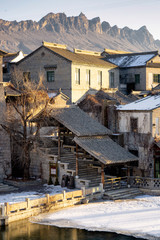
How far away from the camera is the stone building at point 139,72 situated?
56250 millimetres

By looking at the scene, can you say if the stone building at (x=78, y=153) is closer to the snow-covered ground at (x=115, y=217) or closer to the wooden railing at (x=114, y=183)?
the wooden railing at (x=114, y=183)

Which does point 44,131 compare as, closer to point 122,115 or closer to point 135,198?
point 122,115

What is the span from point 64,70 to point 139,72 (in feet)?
41.4

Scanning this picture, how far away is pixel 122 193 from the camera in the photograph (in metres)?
29.8

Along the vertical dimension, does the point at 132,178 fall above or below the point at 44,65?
below

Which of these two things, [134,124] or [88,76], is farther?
[88,76]

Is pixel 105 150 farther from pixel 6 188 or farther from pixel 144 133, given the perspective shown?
pixel 6 188

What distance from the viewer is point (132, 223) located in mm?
23312

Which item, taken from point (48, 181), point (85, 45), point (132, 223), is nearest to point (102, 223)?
point (132, 223)

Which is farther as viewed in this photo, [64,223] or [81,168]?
[81,168]

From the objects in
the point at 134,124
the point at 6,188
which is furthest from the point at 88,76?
the point at 6,188

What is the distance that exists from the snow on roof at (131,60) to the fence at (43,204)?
102 feet

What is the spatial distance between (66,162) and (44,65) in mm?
21042

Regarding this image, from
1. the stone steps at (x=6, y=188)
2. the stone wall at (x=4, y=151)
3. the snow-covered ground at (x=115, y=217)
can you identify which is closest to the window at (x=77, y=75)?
the stone wall at (x=4, y=151)
